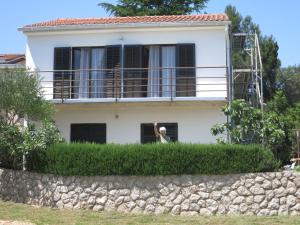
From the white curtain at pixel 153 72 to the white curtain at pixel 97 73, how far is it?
6.33ft

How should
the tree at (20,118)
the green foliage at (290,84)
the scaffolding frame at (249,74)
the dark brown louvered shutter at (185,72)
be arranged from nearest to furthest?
the tree at (20,118)
the dark brown louvered shutter at (185,72)
the scaffolding frame at (249,74)
the green foliage at (290,84)

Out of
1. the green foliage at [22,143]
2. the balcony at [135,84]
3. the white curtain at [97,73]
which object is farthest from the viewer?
the white curtain at [97,73]

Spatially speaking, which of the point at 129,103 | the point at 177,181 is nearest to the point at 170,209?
the point at 177,181

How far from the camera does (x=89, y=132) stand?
2081 cm

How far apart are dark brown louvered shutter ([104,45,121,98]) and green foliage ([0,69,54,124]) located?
3.84 metres

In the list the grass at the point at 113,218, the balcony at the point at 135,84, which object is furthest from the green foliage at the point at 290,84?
the grass at the point at 113,218

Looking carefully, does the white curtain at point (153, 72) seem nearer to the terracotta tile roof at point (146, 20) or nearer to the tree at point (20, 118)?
the terracotta tile roof at point (146, 20)

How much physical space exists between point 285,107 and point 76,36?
1911cm

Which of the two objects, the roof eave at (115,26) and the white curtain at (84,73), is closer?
the roof eave at (115,26)

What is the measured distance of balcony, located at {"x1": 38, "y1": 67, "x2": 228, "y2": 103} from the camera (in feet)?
64.9

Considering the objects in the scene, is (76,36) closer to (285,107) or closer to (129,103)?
(129,103)

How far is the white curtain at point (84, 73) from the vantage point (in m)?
20.8

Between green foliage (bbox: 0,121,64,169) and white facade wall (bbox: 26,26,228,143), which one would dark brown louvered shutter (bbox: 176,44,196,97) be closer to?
white facade wall (bbox: 26,26,228,143)

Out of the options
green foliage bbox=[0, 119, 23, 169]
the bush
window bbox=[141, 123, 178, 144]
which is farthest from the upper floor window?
the bush
